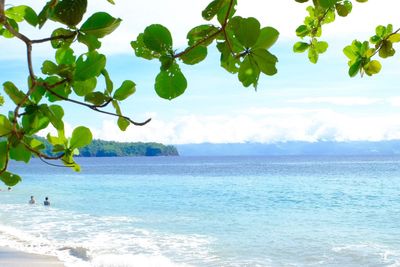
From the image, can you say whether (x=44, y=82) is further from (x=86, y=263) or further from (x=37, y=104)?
(x=86, y=263)

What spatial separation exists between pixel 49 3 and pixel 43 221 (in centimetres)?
1966

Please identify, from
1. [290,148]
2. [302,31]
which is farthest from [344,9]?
[290,148]

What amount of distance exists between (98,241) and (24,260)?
3.73 meters

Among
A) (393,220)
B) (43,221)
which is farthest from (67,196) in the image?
(393,220)

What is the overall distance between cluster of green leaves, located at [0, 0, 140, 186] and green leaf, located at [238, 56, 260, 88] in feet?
0.43

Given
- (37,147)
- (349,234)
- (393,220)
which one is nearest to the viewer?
(37,147)

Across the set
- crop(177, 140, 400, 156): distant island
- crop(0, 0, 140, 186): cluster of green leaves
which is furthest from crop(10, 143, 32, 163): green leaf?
crop(177, 140, 400, 156): distant island

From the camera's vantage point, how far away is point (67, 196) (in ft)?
99.2

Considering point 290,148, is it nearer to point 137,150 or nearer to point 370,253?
point 137,150

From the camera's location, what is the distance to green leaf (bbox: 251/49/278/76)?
587mm

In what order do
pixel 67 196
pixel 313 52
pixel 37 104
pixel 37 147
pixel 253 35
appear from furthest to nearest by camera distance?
1. pixel 67 196
2. pixel 313 52
3. pixel 37 147
4. pixel 37 104
5. pixel 253 35

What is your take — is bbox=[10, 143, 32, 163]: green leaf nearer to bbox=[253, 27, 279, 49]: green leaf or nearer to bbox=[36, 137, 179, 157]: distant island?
bbox=[253, 27, 279, 49]: green leaf

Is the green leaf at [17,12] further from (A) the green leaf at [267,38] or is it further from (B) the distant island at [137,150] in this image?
(B) the distant island at [137,150]

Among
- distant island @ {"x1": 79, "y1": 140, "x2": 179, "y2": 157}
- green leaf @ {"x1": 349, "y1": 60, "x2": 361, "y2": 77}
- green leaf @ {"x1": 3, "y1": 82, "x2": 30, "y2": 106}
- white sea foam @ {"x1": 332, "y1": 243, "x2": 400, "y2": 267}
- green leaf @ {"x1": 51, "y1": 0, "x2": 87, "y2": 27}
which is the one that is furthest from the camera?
distant island @ {"x1": 79, "y1": 140, "x2": 179, "y2": 157}
